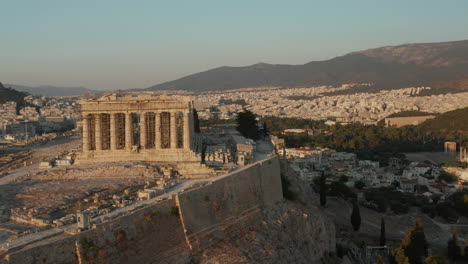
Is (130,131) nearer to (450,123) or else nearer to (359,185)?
(359,185)

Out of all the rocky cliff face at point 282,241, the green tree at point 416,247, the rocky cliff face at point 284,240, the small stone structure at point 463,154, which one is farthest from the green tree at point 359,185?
the small stone structure at point 463,154

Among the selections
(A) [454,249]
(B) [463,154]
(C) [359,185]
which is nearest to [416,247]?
(A) [454,249]

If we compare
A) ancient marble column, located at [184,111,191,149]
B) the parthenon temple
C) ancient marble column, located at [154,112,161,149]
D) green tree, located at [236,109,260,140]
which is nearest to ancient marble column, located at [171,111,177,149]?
the parthenon temple

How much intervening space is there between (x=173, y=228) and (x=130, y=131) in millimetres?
8772

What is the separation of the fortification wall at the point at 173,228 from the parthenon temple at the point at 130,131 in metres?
3.96

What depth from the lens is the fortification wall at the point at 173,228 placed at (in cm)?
1134

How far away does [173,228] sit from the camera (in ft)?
46.9

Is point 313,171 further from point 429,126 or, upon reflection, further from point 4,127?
point 429,126

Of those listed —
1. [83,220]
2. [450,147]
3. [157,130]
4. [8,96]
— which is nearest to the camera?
[83,220]

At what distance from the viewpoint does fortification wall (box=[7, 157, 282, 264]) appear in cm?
1134

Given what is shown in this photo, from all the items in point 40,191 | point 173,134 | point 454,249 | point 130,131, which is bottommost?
point 454,249

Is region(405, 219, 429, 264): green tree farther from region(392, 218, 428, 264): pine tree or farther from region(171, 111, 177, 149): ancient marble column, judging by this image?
region(171, 111, 177, 149): ancient marble column

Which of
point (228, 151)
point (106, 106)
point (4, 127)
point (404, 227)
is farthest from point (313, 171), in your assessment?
point (4, 127)

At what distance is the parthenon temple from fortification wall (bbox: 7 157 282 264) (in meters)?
3.96
